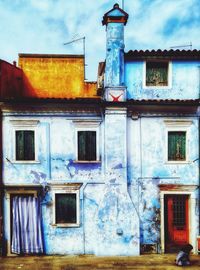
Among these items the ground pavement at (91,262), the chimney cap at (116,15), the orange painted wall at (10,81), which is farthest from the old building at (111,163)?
the orange painted wall at (10,81)

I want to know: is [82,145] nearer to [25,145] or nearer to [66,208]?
[25,145]

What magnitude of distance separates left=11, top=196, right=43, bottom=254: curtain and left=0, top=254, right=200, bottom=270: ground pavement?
1.66ft

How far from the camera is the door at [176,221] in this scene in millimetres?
14844

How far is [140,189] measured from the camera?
1463cm

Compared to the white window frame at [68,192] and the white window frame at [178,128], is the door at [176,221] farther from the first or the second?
the white window frame at [68,192]

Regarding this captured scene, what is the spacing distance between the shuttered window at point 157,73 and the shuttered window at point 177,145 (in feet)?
7.44

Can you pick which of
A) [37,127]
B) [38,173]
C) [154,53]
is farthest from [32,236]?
[154,53]

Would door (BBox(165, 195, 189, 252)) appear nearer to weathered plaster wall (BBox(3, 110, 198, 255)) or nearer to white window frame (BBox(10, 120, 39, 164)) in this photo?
weathered plaster wall (BBox(3, 110, 198, 255))

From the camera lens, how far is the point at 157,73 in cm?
1498

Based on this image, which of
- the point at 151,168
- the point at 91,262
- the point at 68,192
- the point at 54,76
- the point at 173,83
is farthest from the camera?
the point at 54,76

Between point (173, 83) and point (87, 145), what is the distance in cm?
464

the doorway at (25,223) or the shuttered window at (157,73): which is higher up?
the shuttered window at (157,73)

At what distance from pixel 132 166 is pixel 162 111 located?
106 inches

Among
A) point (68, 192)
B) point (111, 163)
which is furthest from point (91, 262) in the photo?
point (111, 163)
